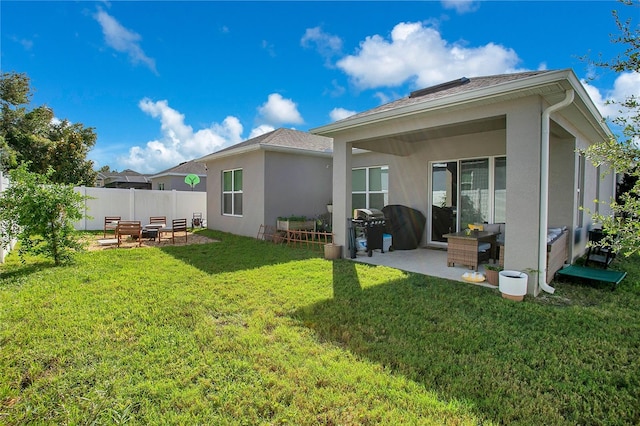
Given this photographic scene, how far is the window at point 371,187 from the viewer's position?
36.9ft

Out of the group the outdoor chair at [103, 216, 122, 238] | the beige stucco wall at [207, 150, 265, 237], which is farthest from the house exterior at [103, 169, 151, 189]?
the beige stucco wall at [207, 150, 265, 237]

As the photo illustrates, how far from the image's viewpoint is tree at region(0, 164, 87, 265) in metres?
6.35

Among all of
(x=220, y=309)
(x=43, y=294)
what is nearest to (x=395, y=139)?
(x=220, y=309)

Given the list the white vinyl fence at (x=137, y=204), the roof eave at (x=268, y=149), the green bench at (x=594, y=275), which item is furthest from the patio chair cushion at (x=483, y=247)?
the white vinyl fence at (x=137, y=204)

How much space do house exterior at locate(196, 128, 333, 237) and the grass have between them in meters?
5.82

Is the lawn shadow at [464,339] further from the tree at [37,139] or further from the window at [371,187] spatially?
the tree at [37,139]

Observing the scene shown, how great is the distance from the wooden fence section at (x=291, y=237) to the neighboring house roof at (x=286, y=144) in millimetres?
2833

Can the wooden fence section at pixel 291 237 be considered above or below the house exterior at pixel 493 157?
below

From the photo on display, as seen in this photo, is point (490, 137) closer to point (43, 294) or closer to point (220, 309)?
point (220, 309)

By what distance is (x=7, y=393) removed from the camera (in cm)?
262

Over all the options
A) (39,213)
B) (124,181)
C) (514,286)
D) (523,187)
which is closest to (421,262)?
(514,286)

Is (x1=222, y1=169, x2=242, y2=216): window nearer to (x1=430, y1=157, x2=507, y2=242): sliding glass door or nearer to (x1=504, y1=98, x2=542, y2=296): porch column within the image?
(x1=430, y1=157, x2=507, y2=242): sliding glass door

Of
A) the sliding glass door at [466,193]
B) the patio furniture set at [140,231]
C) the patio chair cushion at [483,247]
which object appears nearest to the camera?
the patio chair cushion at [483,247]

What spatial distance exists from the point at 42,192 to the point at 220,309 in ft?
16.9
